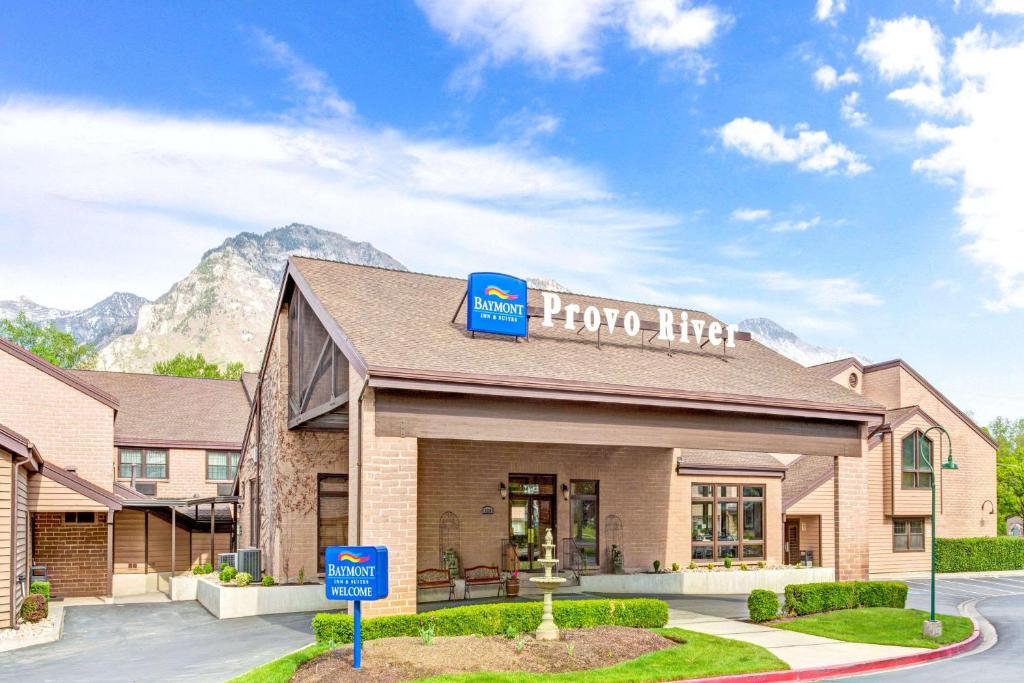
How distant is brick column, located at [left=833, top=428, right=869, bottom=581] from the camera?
23.8 m

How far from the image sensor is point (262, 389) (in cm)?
2922

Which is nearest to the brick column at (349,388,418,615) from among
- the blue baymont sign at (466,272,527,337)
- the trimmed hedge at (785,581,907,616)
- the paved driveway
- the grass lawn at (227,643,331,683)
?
the grass lawn at (227,643,331,683)

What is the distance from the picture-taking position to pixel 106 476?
3231 cm

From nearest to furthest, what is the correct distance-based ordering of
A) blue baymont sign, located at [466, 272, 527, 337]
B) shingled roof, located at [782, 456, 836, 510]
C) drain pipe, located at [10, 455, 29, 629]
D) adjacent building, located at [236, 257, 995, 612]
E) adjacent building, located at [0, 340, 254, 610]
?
adjacent building, located at [236, 257, 995, 612] < blue baymont sign, located at [466, 272, 527, 337] < drain pipe, located at [10, 455, 29, 629] < adjacent building, located at [0, 340, 254, 610] < shingled roof, located at [782, 456, 836, 510]

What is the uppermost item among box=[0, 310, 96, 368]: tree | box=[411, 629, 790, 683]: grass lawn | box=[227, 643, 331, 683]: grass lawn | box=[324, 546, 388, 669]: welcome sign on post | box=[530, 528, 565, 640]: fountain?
box=[0, 310, 96, 368]: tree

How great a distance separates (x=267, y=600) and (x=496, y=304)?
9.77 metres

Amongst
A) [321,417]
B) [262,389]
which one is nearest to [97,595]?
[262,389]

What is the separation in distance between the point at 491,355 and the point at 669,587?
12.7 metres

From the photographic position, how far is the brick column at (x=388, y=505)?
56.6 feet

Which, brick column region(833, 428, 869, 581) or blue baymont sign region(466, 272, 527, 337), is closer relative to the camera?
blue baymont sign region(466, 272, 527, 337)

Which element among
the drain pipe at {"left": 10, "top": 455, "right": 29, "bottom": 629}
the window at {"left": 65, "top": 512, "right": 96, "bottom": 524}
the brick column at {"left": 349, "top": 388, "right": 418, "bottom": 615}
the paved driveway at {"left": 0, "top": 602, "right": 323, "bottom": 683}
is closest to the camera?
the paved driveway at {"left": 0, "top": 602, "right": 323, "bottom": 683}

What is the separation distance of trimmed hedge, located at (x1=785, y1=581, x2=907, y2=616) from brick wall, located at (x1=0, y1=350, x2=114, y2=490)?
23023mm

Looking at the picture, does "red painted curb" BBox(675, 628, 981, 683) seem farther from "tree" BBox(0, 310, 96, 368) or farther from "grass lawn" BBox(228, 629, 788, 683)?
"tree" BBox(0, 310, 96, 368)

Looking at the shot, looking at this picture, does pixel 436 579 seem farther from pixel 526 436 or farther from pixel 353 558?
pixel 353 558
